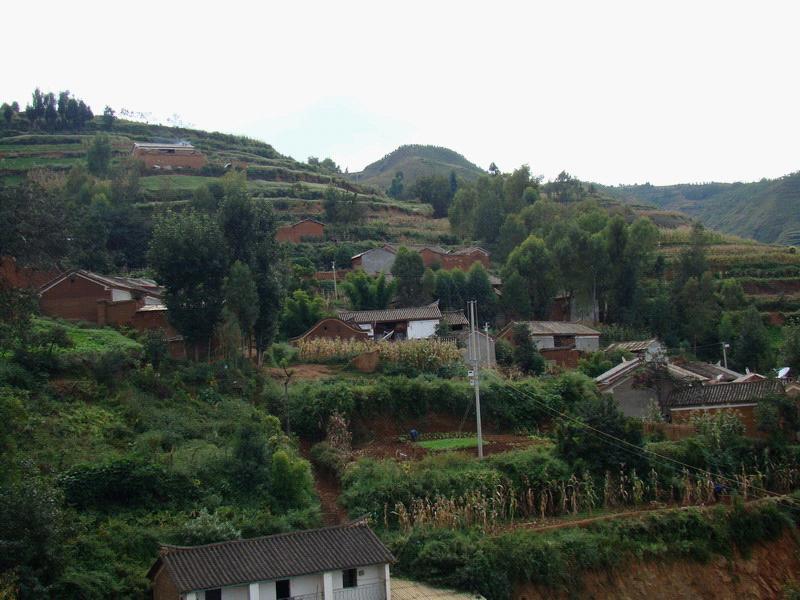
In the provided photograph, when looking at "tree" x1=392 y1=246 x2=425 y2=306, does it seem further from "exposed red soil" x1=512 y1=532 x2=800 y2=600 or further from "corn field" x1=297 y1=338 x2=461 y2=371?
"exposed red soil" x1=512 y1=532 x2=800 y2=600

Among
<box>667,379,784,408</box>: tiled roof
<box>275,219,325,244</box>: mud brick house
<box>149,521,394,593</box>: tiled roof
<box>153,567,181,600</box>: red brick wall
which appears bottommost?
<box>153,567,181,600</box>: red brick wall

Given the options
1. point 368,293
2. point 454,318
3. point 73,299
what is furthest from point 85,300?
point 454,318

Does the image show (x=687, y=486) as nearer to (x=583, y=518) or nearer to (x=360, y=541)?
(x=583, y=518)

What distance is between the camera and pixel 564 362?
40.8 metres

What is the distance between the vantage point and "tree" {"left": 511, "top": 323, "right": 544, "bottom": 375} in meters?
37.6

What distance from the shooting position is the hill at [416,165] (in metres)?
138

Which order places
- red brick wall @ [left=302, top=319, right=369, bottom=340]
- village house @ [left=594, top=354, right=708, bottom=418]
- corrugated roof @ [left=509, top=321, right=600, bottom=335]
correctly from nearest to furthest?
village house @ [left=594, top=354, right=708, bottom=418] → red brick wall @ [left=302, top=319, right=369, bottom=340] → corrugated roof @ [left=509, top=321, right=600, bottom=335]

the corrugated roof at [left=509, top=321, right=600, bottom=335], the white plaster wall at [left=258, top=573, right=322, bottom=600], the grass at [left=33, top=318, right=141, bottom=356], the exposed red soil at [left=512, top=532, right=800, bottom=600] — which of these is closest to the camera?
the white plaster wall at [left=258, top=573, right=322, bottom=600]

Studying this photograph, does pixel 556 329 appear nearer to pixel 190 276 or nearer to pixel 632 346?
pixel 632 346

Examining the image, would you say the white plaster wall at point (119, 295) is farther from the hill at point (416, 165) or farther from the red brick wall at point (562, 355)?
the hill at point (416, 165)

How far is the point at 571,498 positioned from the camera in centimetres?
2536

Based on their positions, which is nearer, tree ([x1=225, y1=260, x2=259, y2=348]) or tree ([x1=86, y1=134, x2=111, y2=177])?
tree ([x1=225, y1=260, x2=259, y2=348])

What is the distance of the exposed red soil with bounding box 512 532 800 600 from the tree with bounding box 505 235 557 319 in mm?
21895

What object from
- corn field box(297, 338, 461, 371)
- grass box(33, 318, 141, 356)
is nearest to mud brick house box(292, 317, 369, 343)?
corn field box(297, 338, 461, 371)
